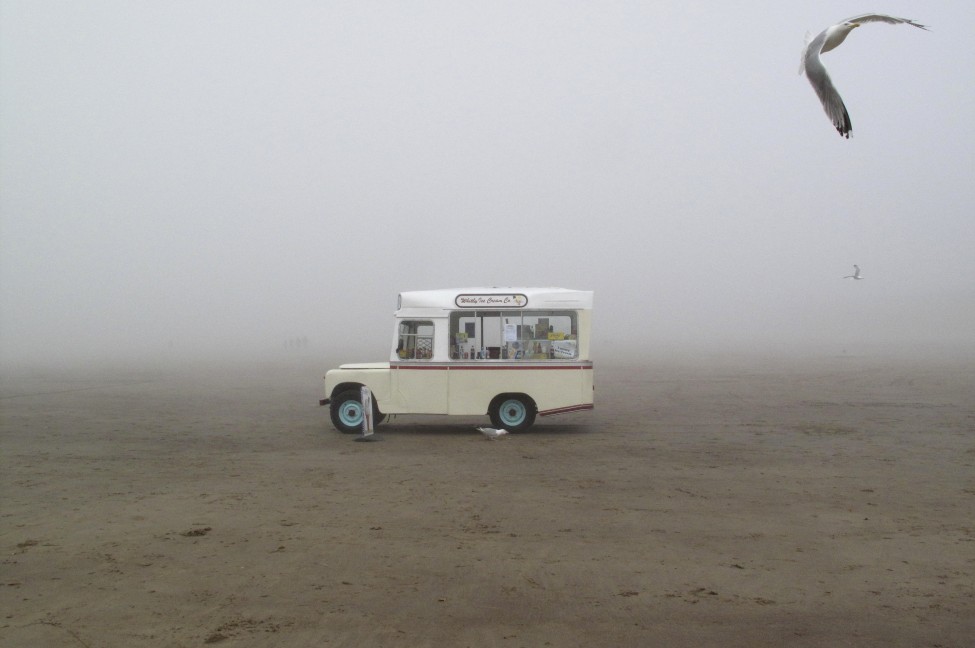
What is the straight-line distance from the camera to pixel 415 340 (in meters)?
16.0

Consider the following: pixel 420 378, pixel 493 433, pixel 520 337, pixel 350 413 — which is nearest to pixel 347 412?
pixel 350 413

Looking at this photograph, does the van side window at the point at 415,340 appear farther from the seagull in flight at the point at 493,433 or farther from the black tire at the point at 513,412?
the seagull in flight at the point at 493,433

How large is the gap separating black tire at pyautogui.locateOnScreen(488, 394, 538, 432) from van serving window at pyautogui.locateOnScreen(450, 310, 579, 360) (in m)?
0.84

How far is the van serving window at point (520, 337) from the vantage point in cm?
1574

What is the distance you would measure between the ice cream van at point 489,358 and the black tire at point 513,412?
0.02 meters

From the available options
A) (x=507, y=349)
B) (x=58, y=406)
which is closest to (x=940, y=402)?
(x=507, y=349)

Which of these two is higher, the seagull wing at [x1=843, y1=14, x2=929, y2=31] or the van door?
the seagull wing at [x1=843, y1=14, x2=929, y2=31]

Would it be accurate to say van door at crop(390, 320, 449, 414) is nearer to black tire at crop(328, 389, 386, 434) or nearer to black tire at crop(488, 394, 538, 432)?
black tire at crop(328, 389, 386, 434)

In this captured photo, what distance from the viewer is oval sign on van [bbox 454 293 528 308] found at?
51.5 ft

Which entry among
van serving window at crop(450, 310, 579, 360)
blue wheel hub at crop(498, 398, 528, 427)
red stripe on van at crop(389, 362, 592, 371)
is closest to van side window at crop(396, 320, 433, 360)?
red stripe on van at crop(389, 362, 592, 371)

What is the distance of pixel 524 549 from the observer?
7844mm

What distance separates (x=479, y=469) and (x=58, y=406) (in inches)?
631

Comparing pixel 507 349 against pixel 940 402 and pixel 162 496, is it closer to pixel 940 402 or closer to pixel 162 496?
pixel 162 496

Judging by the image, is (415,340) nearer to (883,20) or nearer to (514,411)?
(514,411)
